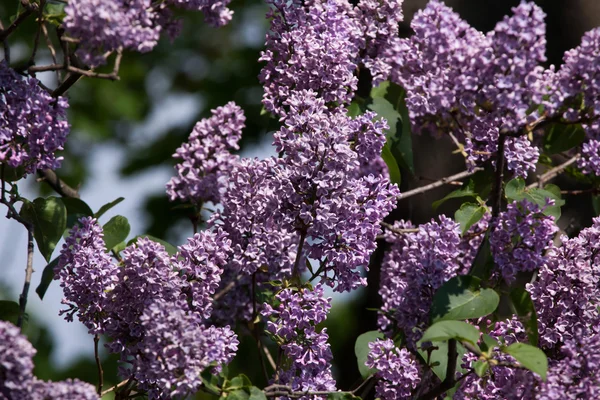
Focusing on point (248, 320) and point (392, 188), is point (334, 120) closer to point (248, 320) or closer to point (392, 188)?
point (392, 188)

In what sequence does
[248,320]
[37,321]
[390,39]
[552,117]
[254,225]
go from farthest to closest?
1. [37,321]
2. [248,320]
3. [390,39]
4. [254,225]
5. [552,117]

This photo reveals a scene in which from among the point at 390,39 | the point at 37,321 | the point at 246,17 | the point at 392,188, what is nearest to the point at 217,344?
the point at 392,188

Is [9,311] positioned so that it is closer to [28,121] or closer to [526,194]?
[28,121]

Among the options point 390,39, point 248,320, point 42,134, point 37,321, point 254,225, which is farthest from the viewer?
point 37,321

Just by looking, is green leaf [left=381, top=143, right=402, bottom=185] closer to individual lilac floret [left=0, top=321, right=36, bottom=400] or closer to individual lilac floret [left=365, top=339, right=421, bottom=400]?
individual lilac floret [left=365, top=339, right=421, bottom=400]

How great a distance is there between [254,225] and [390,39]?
1.50 ft

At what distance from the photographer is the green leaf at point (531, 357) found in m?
1.12

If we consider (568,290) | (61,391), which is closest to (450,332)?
(568,290)

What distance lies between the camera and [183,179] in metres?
1.64

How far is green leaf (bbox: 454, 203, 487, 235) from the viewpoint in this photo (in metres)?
1.40

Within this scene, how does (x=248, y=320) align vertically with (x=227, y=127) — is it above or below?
below

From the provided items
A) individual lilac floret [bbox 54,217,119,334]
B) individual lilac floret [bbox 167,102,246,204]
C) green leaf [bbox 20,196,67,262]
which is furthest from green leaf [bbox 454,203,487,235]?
green leaf [bbox 20,196,67,262]

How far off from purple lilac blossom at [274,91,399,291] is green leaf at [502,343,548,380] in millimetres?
263

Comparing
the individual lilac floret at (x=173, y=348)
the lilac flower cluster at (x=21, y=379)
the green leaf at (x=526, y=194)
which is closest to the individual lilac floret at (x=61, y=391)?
the lilac flower cluster at (x=21, y=379)
